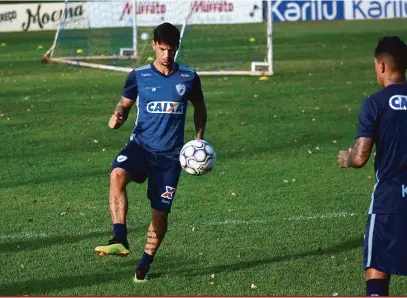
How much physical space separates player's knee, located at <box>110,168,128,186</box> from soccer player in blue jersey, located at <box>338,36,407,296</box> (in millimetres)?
2360

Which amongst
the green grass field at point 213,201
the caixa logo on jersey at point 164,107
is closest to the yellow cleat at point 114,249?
the green grass field at point 213,201

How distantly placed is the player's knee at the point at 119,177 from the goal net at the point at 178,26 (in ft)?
56.9

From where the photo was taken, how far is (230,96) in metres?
21.5

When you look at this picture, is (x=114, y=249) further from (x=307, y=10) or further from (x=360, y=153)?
(x=307, y=10)

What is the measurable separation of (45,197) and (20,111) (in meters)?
7.96

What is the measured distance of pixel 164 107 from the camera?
28.0 ft

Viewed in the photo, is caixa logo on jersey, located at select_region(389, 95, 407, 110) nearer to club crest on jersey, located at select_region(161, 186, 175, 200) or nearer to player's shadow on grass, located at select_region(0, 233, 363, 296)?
club crest on jersey, located at select_region(161, 186, 175, 200)

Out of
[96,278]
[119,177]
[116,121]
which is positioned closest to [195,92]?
[116,121]

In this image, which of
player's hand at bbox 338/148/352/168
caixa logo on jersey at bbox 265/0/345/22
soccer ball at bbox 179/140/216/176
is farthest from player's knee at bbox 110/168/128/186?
caixa logo on jersey at bbox 265/0/345/22

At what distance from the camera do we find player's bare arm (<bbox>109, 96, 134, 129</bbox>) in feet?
27.6

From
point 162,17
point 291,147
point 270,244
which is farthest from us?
point 162,17

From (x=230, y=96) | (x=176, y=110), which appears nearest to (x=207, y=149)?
(x=176, y=110)

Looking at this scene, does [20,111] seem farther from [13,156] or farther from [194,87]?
[194,87]

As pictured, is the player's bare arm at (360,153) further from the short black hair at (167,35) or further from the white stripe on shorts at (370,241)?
the short black hair at (167,35)
